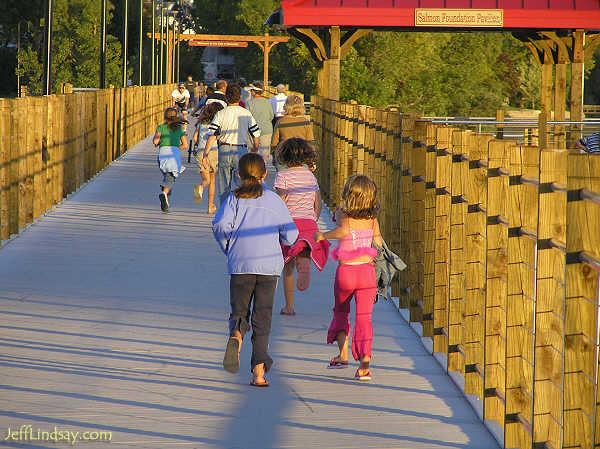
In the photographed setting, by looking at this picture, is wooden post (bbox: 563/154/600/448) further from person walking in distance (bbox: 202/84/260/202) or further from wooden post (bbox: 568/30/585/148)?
wooden post (bbox: 568/30/585/148)

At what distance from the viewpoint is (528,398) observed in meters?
6.15

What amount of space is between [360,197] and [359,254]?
1.22 ft

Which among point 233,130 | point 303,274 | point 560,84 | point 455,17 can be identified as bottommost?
point 303,274

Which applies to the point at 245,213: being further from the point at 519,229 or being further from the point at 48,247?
the point at 48,247

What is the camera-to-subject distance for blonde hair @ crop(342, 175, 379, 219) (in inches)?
300

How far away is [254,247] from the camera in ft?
24.7

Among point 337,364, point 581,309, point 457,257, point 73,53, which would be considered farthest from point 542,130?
point 73,53

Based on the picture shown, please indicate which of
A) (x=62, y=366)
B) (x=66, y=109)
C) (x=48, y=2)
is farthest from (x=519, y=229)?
(x=48, y=2)

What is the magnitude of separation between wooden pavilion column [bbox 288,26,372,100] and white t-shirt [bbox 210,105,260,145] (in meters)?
11.9

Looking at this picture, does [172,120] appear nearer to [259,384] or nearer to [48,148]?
[48,148]

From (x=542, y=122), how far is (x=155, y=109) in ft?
106

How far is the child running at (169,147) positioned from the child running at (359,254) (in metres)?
10.1

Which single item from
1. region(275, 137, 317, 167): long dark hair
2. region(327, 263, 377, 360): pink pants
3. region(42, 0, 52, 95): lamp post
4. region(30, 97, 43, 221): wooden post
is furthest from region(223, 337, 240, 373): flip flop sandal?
region(42, 0, 52, 95): lamp post

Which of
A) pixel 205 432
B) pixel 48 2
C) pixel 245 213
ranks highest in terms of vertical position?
pixel 48 2
